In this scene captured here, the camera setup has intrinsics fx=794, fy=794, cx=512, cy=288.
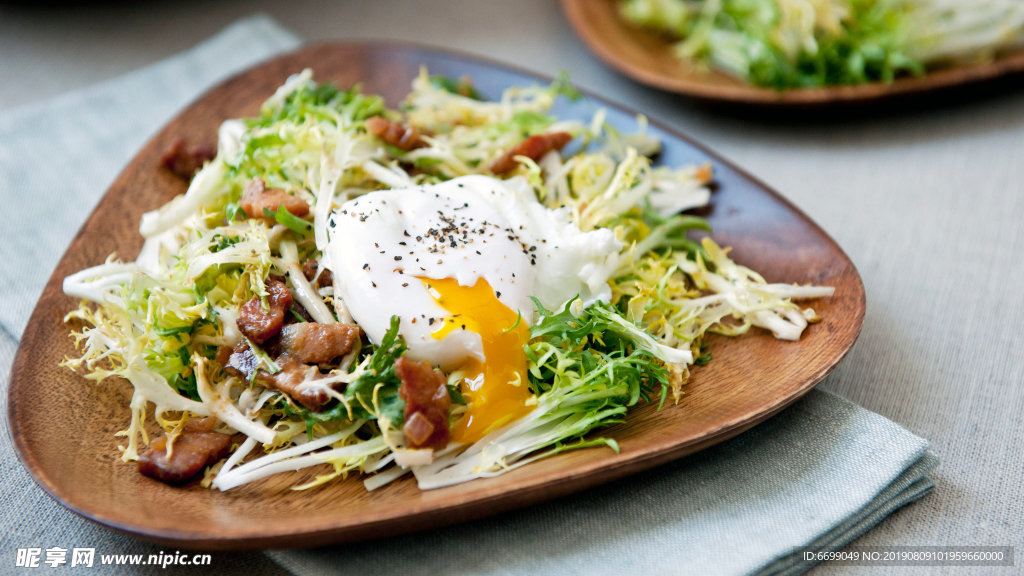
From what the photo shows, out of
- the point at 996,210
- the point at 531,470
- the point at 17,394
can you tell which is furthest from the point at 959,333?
the point at 17,394

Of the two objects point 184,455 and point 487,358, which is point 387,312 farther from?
point 184,455

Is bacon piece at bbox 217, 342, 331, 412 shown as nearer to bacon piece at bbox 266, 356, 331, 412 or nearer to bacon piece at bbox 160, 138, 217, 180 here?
bacon piece at bbox 266, 356, 331, 412

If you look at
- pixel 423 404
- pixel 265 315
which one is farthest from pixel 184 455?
pixel 423 404

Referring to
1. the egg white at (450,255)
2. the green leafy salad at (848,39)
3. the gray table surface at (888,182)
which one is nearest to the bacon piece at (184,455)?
the gray table surface at (888,182)

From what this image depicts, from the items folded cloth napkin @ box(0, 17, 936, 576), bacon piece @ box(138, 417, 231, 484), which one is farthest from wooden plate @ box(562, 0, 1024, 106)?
bacon piece @ box(138, 417, 231, 484)

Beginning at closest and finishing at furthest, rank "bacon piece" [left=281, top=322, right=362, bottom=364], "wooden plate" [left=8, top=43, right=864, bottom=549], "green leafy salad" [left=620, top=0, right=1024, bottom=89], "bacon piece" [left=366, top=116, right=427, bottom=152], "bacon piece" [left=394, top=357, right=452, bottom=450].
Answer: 1. "wooden plate" [left=8, top=43, right=864, bottom=549]
2. "bacon piece" [left=394, top=357, right=452, bottom=450]
3. "bacon piece" [left=281, top=322, right=362, bottom=364]
4. "bacon piece" [left=366, top=116, right=427, bottom=152]
5. "green leafy salad" [left=620, top=0, right=1024, bottom=89]

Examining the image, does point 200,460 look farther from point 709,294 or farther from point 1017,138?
point 1017,138

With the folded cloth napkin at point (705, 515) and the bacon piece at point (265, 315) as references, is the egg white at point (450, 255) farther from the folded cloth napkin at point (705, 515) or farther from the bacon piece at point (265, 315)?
the folded cloth napkin at point (705, 515)
